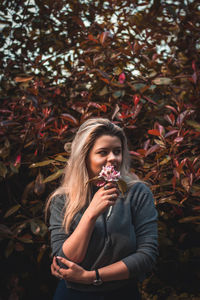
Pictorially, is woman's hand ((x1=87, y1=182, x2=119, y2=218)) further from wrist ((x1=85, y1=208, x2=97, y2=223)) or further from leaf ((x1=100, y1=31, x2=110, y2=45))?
leaf ((x1=100, y1=31, x2=110, y2=45))

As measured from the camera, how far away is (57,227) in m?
1.54

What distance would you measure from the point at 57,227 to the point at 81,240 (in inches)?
8.8

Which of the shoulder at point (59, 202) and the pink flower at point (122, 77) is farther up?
the pink flower at point (122, 77)

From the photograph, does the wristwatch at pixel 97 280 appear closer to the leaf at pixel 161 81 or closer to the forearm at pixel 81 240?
the forearm at pixel 81 240

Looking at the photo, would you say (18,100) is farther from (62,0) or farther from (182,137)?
(182,137)

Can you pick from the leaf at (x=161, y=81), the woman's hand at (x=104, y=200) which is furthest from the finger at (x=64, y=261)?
the leaf at (x=161, y=81)

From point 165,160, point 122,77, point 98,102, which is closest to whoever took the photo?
point 165,160

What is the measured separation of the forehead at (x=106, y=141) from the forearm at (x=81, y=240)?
1.24 feet

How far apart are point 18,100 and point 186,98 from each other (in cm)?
135

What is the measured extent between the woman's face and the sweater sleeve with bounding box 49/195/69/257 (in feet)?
0.83

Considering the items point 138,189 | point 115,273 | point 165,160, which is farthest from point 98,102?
point 115,273

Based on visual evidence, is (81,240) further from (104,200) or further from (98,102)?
(98,102)

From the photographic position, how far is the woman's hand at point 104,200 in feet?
4.48

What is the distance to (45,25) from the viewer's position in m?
2.53
